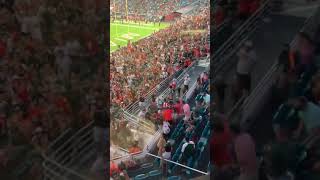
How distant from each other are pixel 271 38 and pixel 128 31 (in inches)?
50.4

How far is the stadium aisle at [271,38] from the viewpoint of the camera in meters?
4.85

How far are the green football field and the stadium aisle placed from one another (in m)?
0.82

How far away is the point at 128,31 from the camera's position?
218 inches

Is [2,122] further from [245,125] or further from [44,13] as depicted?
[245,125]

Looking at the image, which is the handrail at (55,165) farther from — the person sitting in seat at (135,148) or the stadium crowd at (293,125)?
the stadium crowd at (293,125)

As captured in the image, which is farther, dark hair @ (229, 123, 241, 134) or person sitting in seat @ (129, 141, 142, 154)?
person sitting in seat @ (129, 141, 142, 154)

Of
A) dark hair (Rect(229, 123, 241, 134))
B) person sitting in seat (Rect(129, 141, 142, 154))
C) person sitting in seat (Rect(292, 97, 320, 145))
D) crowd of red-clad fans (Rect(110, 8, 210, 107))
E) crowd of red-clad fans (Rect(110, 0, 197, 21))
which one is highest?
crowd of red-clad fans (Rect(110, 0, 197, 21))

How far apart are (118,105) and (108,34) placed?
2.04 feet

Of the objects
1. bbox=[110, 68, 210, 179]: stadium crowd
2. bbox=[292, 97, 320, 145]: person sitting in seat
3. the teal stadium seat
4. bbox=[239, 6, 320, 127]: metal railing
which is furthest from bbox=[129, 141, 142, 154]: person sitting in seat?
bbox=[292, 97, 320, 145]: person sitting in seat

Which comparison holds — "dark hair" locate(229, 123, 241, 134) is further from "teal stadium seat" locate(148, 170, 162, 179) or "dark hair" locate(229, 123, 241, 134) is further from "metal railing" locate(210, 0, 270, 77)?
"teal stadium seat" locate(148, 170, 162, 179)

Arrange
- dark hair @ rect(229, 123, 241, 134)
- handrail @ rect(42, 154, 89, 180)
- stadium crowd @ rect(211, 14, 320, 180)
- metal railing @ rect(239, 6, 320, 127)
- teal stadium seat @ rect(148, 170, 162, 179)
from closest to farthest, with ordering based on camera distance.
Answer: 1. stadium crowd @ rect(211, 14, 320, 180)
2. metal railing @ rect(239, 6, 320, 127)
3. dark hair @ rect(229, 123, 241, 134)
4. teal stadium seat @ rect(148, 170, 162, 179)
5. handrail @ rect(42, 154, 89, 180)

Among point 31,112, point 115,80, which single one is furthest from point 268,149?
point 31,112

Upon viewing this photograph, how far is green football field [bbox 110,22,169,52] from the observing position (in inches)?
217

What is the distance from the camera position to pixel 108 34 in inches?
220
